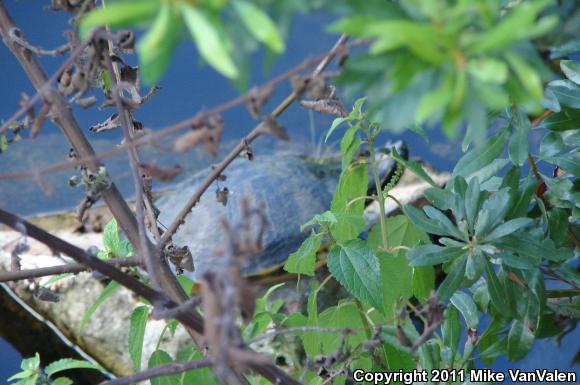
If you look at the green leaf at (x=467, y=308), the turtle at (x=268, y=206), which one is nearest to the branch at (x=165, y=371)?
the green leaf at (x=467, y=308)

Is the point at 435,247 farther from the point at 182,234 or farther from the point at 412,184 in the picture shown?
the point at 412,184

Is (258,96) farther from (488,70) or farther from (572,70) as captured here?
(572,70)

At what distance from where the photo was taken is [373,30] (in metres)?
0.29

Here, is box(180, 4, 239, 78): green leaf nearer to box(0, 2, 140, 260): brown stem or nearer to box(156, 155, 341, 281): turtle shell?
box(0, 2, 140, 260): brown stem

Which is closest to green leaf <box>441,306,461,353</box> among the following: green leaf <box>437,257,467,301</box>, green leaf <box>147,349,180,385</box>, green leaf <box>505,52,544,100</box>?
green leaf <box>437,257,467,301</box>

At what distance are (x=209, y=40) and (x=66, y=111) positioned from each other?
1.07ft

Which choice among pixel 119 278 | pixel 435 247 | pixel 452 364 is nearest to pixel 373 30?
pixel 119 278

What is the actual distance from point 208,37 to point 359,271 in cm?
49

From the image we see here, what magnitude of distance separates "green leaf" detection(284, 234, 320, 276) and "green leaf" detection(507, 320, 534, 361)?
0.25 meters

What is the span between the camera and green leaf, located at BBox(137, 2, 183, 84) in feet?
0.93

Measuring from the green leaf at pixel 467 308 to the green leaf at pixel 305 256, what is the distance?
0.19m

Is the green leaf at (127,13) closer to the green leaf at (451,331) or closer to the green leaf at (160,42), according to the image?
the green leaf at (160,42)

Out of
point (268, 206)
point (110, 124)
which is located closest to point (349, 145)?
point (110, 124)

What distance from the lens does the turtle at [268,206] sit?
1.93 metres
